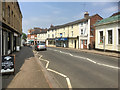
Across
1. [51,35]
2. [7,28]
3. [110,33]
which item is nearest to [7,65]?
[7,28]

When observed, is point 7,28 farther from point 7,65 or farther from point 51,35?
point 51,35

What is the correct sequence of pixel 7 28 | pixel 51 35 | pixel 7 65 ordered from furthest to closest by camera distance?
pixel 51 35 < pixel 7 28 < pixel 7 65

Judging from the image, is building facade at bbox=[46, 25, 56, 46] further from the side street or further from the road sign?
the road sign

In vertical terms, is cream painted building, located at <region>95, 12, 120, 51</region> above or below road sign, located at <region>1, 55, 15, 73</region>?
above

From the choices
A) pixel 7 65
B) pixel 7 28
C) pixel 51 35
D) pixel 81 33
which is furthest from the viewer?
pixel 51 35

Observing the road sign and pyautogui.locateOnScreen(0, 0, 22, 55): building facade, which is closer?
the road sign

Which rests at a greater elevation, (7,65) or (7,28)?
(7,28)

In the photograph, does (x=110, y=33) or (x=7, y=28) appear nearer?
(x=7, y=28)

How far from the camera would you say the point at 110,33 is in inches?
688

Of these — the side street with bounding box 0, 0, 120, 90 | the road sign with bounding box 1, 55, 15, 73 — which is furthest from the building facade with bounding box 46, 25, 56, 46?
the road sign with bounding box 1, 55, 15, 73

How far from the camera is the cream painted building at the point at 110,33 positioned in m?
15.6

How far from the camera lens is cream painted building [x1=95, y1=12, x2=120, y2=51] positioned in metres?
15.6

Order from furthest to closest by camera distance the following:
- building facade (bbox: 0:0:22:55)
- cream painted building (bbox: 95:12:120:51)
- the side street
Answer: cream painted building (bbox: 95:12:120:51), building facade (bbox: 0:0:22:55), the side street

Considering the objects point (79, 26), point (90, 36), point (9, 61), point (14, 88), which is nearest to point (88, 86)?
point (14, 88)
